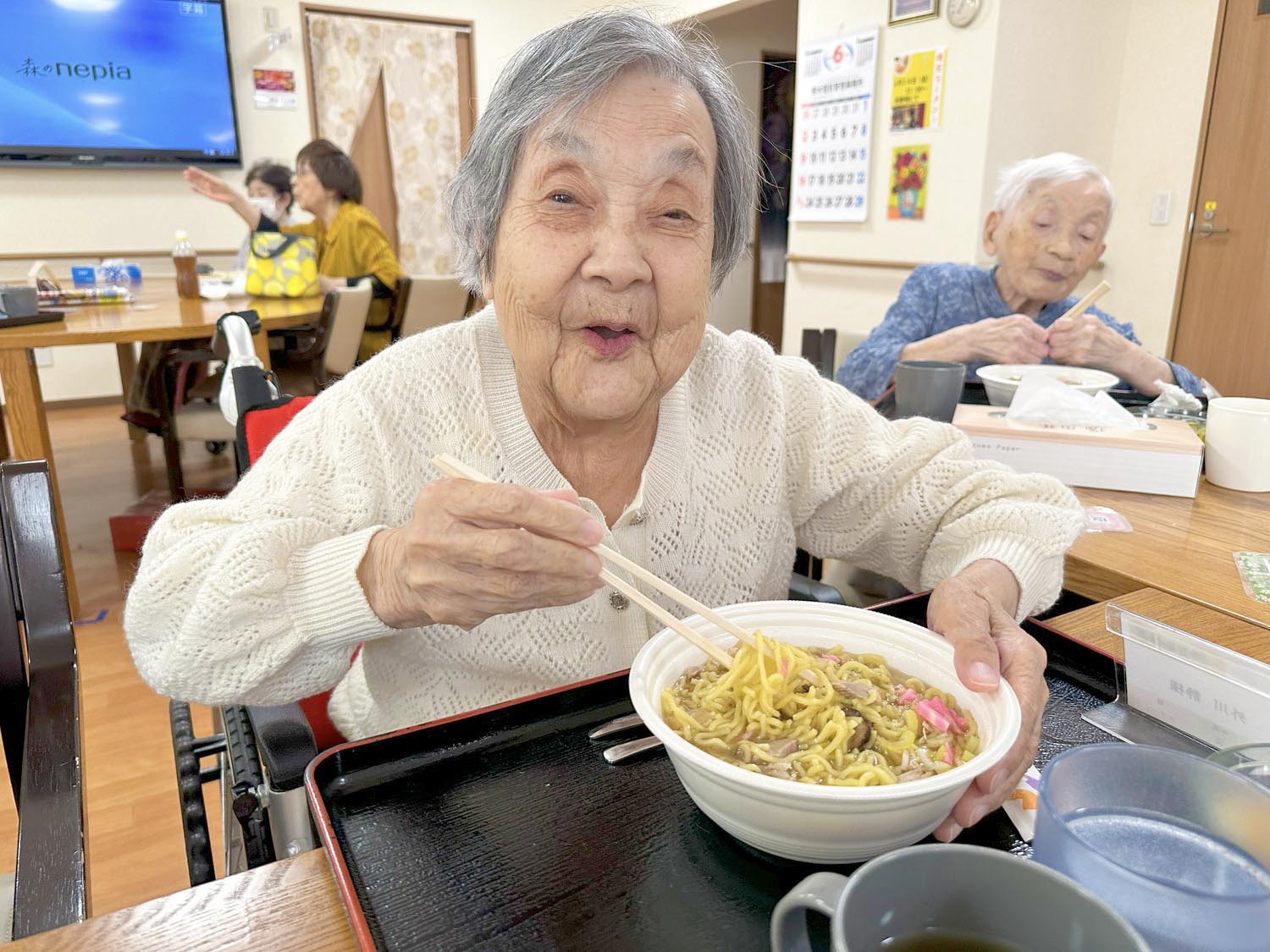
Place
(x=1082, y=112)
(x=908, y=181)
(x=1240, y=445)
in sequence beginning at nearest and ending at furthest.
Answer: (x=1240, y=445) → (x=1082, y=112) → (x=908, y=181)

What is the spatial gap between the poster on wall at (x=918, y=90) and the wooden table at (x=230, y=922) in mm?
4386

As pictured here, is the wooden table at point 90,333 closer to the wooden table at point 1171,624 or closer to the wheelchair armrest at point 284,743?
the wheelchair armrest at point 284,743

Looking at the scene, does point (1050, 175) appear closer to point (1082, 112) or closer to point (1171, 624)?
point (1171, 624)

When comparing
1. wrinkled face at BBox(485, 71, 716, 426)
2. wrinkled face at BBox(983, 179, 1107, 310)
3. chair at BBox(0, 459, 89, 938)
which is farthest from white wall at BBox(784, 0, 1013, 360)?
chair at BBox(0, 459, 89, 938)

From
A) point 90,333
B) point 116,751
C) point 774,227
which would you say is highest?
point 774,227

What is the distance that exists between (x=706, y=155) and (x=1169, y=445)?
97cm

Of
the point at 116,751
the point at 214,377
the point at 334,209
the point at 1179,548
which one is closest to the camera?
the point at 1179,548

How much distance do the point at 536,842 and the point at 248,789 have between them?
1.42ft

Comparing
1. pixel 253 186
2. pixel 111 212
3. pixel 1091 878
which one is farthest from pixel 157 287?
pixel 1091 878

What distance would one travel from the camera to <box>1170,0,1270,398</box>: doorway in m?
3.69

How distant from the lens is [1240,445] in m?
1.46

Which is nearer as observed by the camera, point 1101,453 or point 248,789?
point 248,789

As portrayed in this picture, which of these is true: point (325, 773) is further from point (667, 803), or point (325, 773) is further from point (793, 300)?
point (793, 300)

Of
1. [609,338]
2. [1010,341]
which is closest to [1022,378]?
[1010,341]
